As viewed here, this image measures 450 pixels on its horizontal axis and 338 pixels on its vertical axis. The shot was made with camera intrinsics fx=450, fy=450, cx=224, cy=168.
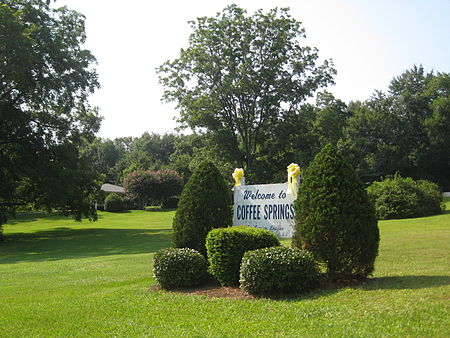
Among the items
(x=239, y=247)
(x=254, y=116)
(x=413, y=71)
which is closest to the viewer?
(x=239, y=247)

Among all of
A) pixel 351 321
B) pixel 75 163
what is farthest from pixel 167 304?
pixel 75 163

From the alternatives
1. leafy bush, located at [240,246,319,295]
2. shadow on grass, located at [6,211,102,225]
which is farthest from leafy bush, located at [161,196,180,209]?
leafy bush, located at [240,246,319,295]

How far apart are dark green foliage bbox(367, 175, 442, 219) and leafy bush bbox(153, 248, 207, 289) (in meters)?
22.2

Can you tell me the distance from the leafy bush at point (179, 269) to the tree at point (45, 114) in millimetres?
22629

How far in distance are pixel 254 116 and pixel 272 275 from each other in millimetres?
38286

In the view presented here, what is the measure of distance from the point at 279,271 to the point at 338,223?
4.01 ft

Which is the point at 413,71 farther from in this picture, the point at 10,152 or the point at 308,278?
the point at 308,278

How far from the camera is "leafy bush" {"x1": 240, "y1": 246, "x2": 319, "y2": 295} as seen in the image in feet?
23.2

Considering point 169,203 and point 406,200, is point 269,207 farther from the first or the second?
point 169,203

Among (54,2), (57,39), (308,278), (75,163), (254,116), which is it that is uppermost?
(54,2)

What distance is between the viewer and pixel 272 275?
709 centimetres

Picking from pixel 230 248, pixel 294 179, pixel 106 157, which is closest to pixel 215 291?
pixel 230 248

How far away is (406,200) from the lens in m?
28.7

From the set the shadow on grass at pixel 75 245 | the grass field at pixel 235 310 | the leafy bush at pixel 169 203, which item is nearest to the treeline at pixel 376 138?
the leafy bush at pixel 169 203
